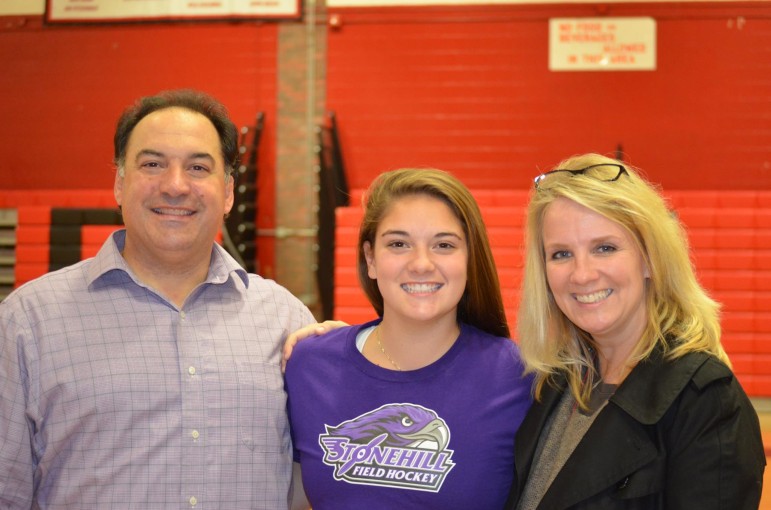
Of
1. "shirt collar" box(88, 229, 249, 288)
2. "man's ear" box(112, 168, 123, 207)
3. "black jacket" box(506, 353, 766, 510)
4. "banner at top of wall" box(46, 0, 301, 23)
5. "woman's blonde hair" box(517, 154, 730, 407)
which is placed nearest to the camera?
"black jacket" box(506, 353, 766, 510)

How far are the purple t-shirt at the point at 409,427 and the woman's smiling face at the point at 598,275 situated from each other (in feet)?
0.88

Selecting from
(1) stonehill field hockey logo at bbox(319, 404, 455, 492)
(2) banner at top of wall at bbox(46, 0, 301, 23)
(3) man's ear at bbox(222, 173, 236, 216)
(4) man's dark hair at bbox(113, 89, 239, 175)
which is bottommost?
(1) stonehill field hockey logo at bbox(319, 404, 455, 492)

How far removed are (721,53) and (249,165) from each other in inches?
179

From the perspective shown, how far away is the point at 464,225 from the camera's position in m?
2.02

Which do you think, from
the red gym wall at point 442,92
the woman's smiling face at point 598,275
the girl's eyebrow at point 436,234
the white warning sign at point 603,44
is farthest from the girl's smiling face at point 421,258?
the white warning sign at point 603,44

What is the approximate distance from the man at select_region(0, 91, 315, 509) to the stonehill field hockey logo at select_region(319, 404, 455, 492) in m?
0.22

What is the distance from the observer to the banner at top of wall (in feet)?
26.0

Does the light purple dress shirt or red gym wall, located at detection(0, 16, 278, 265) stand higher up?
red gym wall, located at detection(0, 16, 278, 265)

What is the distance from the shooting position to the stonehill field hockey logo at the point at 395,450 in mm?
1824

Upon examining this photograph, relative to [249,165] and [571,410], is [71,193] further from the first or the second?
[571,410]

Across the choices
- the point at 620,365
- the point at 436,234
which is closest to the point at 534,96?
the point at 436,234

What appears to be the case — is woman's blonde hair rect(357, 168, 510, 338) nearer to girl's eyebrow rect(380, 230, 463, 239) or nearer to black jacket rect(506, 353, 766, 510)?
girl's eyebrow rect(380, 230, 463, 239)

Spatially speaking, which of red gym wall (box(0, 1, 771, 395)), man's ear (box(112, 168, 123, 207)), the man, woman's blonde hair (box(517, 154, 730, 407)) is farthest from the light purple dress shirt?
red gym wall (box(0, 1, 771, 395))

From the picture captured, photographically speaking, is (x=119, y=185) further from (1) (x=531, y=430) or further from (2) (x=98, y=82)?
(2) (x=98, y=82)
